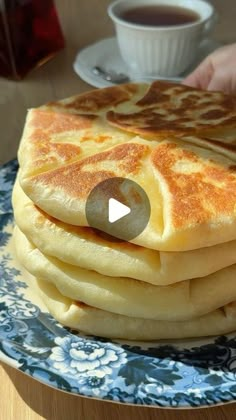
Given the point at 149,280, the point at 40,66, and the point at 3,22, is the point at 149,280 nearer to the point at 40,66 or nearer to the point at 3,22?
the point at 3,22

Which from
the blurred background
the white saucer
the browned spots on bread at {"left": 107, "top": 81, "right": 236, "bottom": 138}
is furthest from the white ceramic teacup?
the browned spots on bread at {"left": 107, "top": 81, "right": 236, "bottom": 138}

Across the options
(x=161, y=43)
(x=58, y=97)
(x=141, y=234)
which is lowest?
(x=58, y=97)

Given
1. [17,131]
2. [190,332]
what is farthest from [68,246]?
[17,131]

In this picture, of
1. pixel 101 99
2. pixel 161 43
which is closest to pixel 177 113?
pixel 101 99

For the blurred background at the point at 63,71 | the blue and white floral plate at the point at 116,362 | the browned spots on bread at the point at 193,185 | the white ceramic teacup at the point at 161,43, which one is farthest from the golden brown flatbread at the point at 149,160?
the white ceramic teacup at the point at 161,43

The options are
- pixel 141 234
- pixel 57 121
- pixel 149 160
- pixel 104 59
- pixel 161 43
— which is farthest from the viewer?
pixel 104 59

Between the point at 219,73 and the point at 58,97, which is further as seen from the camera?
the point at 58,97

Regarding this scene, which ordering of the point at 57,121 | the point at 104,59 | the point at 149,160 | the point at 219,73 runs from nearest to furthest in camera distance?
the point at 149,160, the point at 57,121, the point at 219,73, the point at 104,59

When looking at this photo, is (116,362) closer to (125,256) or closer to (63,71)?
(125,256)

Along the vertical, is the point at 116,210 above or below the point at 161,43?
above
